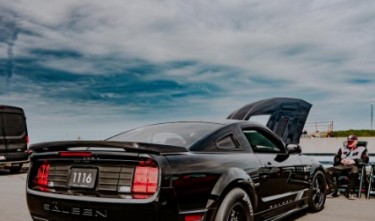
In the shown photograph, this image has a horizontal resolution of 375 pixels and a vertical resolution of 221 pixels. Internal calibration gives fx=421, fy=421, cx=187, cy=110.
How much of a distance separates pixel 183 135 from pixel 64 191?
1.29 m

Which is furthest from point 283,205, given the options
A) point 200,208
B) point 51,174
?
point 51,174

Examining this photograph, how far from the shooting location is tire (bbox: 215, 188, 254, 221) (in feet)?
12.4

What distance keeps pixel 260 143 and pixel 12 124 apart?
38.0ft

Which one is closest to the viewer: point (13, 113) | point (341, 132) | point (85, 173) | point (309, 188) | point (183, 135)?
point (85, 173)

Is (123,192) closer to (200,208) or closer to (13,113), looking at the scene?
(200,208)

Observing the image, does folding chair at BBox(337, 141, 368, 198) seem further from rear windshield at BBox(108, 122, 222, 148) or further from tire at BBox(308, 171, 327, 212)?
rear windshield at BBox(108, 122, 222, 148)

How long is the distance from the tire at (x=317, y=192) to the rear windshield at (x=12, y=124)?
11.3 meters

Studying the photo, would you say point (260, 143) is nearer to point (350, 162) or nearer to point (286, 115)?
point (350, 162)

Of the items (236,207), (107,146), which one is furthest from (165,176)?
(236,207)

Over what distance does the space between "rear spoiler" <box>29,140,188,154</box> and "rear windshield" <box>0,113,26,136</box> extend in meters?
11.1

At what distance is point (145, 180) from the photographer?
3391 millimetres

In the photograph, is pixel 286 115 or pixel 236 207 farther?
pixel 286 115

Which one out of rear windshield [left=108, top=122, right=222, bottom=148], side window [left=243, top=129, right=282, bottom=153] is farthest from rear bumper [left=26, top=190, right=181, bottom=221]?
side window [left=243, top=129, right=282, bottom=153]

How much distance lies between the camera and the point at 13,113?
14469 millimetres
